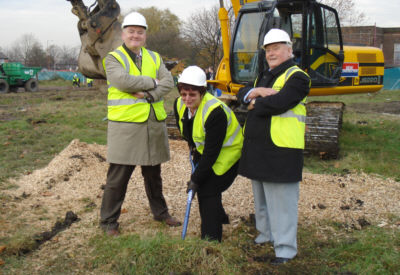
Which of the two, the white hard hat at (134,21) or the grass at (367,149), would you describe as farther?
the grass at (367,149)

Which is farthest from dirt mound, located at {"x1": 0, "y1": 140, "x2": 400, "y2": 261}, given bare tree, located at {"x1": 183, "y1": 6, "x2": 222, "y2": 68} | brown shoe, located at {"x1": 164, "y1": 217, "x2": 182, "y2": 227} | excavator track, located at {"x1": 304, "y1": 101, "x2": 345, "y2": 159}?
bare tree, located at {"x1": 183, "y1": 6, "x2": 222, "y2": 68}

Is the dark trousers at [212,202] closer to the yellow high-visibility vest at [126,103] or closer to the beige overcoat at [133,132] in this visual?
the beige overcoat at [133,132]

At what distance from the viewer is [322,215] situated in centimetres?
473

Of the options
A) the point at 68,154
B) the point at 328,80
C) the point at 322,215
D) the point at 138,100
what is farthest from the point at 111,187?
the point at 328,80

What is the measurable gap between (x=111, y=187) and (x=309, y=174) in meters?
3.42

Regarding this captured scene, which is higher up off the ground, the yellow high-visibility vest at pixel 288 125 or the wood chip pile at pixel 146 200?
the yellow high-visibility vest at pixel 288 125

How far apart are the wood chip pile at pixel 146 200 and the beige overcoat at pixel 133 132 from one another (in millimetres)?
769

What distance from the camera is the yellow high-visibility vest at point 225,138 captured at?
360cm

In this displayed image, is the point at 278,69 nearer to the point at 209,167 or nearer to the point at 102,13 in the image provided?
the point at 209,167

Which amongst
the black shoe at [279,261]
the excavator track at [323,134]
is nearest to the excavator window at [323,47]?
the excavator track at [323,134]

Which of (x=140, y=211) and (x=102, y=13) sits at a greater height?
(x=102, y=13)

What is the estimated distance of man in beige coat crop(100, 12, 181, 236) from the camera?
393 cm

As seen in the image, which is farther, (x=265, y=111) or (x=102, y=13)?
(x=102, y=13)

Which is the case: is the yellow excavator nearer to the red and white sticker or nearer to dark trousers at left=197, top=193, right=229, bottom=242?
the red and white sticker
